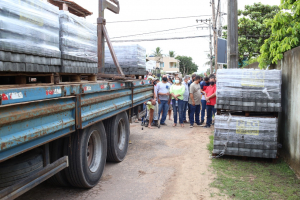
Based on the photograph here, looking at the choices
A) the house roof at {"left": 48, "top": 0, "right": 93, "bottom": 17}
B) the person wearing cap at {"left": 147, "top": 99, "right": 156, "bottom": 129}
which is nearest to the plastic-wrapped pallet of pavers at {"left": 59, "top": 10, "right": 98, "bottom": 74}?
the house roof at {"left": 48, "top": 0, "right": 93, "bottom": 17}

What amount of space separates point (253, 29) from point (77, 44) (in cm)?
1908

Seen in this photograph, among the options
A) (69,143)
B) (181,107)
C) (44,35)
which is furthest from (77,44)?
(181,107)

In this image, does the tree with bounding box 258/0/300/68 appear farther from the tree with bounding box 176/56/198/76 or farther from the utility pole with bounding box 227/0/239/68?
the tree with bounding box 176/56/198/76

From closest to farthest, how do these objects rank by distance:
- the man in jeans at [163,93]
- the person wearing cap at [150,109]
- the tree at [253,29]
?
the person wearing cap at [150,109], the man in jeans at [163,93], the tree at [253,29]

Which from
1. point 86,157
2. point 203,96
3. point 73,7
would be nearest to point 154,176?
point 86,157

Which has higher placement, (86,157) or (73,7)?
(73,7)

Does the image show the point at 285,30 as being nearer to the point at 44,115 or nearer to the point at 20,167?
the point at 44,115

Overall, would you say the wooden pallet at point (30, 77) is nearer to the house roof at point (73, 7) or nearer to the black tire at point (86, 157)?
the black tire at point (86, 157)

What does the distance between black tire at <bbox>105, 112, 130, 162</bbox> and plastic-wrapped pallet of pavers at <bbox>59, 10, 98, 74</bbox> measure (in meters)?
1.35

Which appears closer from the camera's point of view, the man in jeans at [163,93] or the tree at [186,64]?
the man in jeans at [163,93]

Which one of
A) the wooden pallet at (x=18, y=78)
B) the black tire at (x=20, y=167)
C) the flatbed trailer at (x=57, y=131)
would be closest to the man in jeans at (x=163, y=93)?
the flatbed trailer at (x=57, y=131)

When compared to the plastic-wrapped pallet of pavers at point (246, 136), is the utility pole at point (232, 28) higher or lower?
higher

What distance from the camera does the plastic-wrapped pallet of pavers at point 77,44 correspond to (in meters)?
3.81

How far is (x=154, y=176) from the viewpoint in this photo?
516 cm
